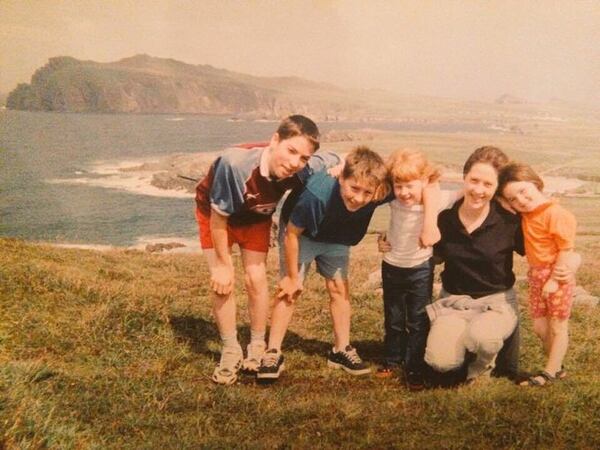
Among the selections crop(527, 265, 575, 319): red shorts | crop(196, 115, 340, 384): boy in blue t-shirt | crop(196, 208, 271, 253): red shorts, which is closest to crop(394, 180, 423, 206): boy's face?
crop(196, 115, 340, 384): boy in blue t-shirt

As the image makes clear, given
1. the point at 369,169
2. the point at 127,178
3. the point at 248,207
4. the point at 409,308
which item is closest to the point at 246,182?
the point at 248,207

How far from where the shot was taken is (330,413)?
3176 mm

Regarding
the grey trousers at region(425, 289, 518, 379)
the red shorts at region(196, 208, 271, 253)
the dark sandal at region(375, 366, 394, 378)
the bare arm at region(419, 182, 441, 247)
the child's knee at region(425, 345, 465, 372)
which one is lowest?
the dark sandal at region(375, 366, 394, 378)

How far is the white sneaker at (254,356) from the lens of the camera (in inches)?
158

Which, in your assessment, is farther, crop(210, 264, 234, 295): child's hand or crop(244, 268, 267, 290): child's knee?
crop(244, 268, 267, 290): child's knee

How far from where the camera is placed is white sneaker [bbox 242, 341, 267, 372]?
13.2ft

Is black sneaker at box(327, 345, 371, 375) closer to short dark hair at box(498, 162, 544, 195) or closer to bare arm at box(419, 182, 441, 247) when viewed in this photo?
bare arm at box(419, 182, 441, 247)

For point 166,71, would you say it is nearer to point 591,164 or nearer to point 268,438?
point 591,164

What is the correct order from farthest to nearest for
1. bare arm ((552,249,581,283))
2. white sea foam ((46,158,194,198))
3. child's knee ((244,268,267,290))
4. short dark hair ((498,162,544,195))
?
white sea foam ((46,158,194,198)), child's knee ((244,268,267,290)), short dark hair ((498,162,544,195)), bare arm ((552,249,581,283))

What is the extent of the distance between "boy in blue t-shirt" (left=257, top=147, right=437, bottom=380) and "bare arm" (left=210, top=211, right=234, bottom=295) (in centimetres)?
43

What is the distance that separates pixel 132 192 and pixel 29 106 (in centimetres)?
1571

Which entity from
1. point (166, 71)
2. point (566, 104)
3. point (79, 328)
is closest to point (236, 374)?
point (79, 328)

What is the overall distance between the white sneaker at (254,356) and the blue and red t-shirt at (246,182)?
110cm

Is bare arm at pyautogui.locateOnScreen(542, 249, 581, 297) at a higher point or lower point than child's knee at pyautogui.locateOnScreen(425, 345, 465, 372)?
higher
